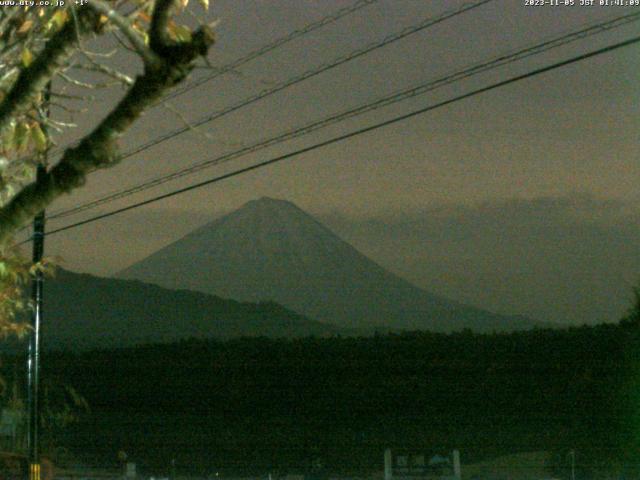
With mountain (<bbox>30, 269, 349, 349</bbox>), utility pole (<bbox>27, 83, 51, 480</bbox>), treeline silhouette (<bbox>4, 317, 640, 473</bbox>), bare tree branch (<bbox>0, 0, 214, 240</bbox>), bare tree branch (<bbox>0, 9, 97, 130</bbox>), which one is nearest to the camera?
bare tree branch (<bbox>0, 0, 214, 240</bbox>)

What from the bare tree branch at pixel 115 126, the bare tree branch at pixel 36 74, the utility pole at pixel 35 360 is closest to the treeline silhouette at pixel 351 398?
the utility pole at pixel 35 360

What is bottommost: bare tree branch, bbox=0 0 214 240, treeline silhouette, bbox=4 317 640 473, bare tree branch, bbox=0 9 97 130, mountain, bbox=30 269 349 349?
treeline silhouette, bbox=4 317 640 473

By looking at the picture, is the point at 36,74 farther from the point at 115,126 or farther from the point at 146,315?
the point at 146,315

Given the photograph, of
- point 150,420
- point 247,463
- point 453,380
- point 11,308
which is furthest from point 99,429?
point 11,308

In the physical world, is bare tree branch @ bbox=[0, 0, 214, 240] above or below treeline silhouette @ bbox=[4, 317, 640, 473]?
above

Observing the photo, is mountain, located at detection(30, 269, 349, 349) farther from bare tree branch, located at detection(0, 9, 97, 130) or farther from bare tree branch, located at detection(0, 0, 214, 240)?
bare tree branch, located at detection(0, 0, 214, 240)

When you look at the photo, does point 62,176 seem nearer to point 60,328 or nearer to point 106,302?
point 60,328

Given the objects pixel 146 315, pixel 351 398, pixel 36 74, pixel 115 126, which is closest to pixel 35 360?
pixel 36 74

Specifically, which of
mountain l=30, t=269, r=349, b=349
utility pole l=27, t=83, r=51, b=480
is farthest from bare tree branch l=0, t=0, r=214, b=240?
mountain l=30, t=269, r=349, b=349
